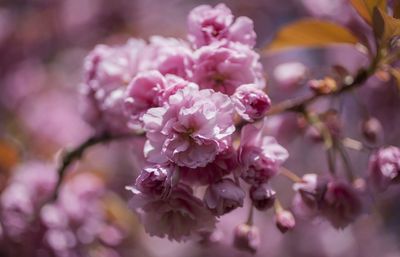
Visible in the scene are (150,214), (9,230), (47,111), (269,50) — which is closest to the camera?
(150,214)

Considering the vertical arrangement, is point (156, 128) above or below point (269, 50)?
above

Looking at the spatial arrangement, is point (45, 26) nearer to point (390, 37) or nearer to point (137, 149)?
point (137, 149)

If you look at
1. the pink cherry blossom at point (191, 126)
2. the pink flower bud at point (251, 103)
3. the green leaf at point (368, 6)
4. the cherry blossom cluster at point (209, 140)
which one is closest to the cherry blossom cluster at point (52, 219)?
the cherry blossom cluster at point (209, 140)

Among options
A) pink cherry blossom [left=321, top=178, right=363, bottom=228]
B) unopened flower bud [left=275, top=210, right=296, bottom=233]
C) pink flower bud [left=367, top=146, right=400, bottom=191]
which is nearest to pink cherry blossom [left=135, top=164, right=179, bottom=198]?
unopened flower bud [left=275, top=210, right=296, bottom=233]

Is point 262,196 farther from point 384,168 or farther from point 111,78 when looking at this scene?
point 111,78

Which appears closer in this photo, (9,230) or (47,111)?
(9,230)

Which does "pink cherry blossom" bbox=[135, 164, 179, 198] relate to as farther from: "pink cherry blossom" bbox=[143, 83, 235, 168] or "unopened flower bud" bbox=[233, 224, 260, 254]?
"unopened flower bud" bbox=[233, 224, 260, 254]

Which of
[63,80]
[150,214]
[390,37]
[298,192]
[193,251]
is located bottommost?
[193,251]

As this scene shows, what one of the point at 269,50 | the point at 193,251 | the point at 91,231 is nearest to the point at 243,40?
the point at 269,50
